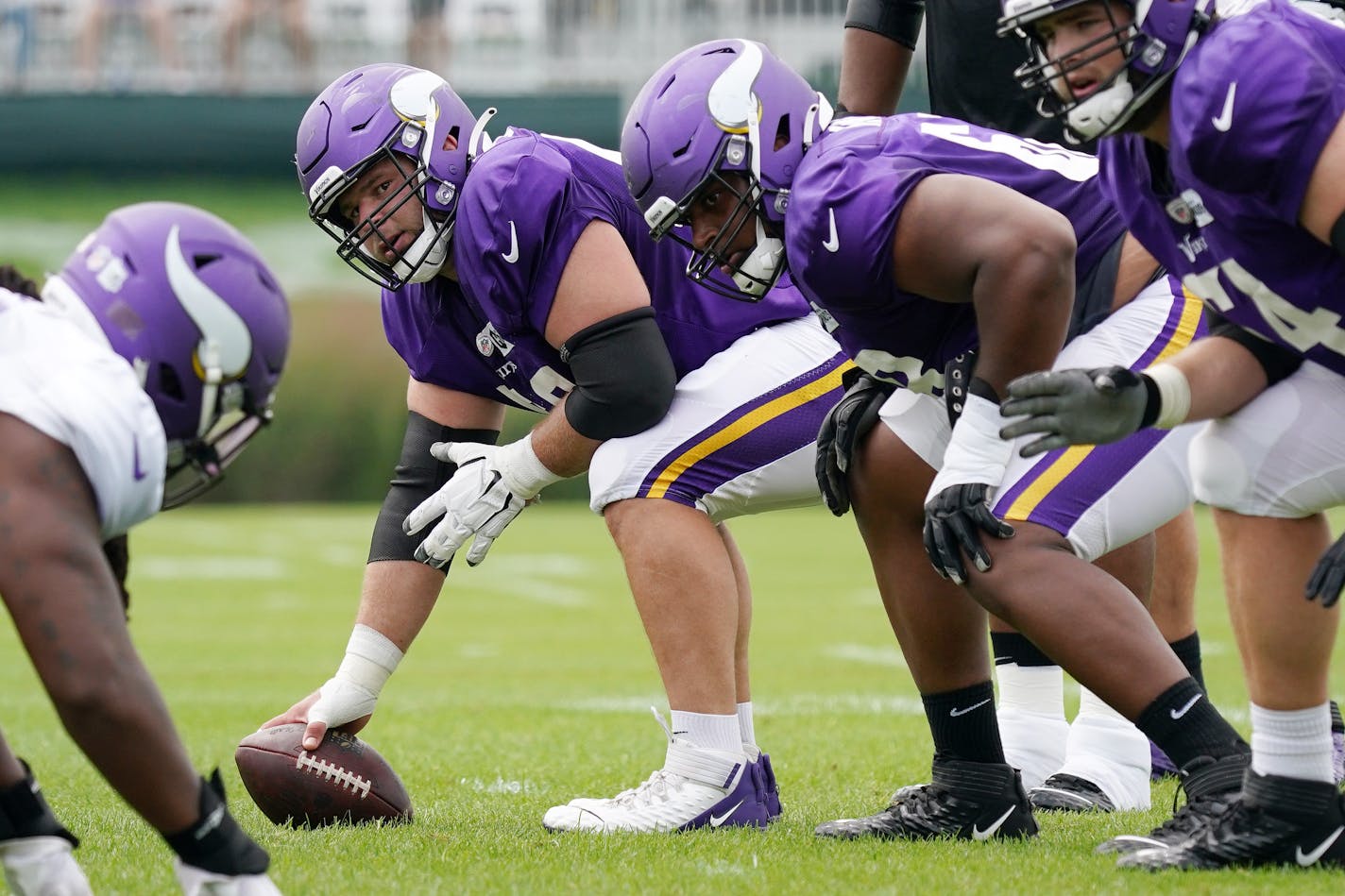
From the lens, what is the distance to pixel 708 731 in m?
Answer: 3.43

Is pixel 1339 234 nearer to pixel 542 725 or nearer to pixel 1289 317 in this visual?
pixel 1289 317

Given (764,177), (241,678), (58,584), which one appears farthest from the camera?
(241,678)

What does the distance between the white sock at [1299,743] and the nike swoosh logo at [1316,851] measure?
82 mm

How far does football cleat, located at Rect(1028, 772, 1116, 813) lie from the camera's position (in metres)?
3.63

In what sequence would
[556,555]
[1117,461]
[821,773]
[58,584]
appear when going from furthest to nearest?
Answer: [556,555], [821,773], [1117,461], [58,584]

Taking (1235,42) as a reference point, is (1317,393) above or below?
below

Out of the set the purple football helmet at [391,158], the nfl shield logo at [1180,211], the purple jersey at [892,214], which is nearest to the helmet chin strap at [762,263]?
the purple jersey at [892,214]

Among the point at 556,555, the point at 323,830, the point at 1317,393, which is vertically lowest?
the point at 556,555

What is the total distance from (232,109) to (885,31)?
19.0m

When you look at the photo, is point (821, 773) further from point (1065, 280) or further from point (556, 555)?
point (556, 555)

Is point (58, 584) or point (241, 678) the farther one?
point (241, 678)

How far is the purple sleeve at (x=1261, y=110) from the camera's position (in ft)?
8.00

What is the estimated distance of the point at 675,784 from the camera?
3432mm

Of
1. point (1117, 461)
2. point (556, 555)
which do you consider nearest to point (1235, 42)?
point (1117, 461)
